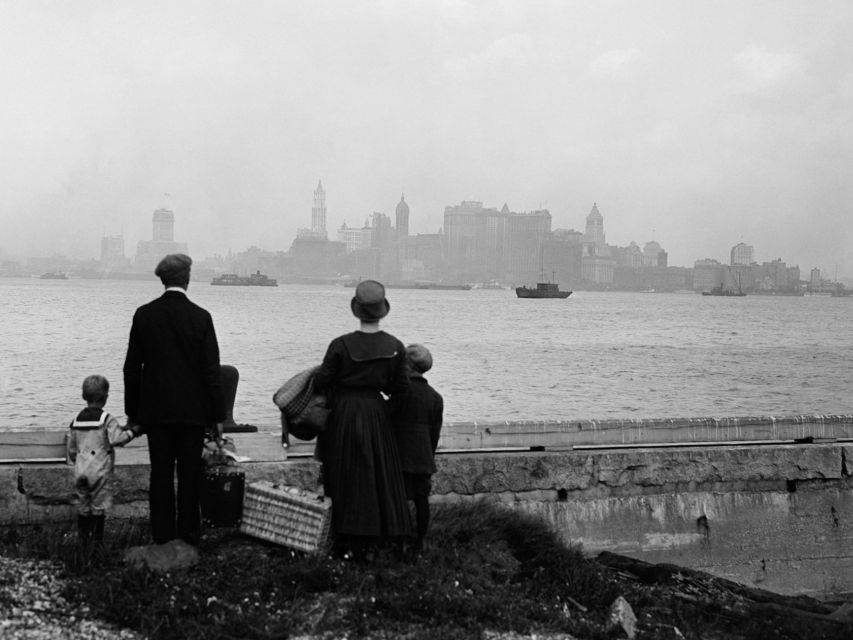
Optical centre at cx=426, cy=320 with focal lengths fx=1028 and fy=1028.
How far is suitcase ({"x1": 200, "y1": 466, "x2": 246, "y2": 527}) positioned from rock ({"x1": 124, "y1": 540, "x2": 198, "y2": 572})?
51 centimetres

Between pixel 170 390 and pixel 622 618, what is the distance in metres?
2.99

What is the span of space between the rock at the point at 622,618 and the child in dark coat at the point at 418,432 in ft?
4.23

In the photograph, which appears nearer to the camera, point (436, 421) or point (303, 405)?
point (303, 405)

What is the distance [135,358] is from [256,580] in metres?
1.54

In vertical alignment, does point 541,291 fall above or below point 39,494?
below

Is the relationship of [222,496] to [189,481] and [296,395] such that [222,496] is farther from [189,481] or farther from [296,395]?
[296,395]

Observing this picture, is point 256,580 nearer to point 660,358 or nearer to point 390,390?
point 390,390

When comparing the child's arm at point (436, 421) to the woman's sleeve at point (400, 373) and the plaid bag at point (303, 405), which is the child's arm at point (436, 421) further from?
the plaid bag at point (303, 405)

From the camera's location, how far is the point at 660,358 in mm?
55562

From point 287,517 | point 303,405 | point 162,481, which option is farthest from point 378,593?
point 162,481

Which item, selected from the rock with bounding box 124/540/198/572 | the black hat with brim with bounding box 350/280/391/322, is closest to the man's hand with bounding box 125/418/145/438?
the rock with bounding box 124/540/198/572

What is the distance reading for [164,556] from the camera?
20.1 ft

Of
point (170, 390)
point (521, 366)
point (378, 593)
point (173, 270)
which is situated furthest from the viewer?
point (521, 366)

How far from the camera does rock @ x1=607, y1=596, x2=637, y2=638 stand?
19.2 feet
